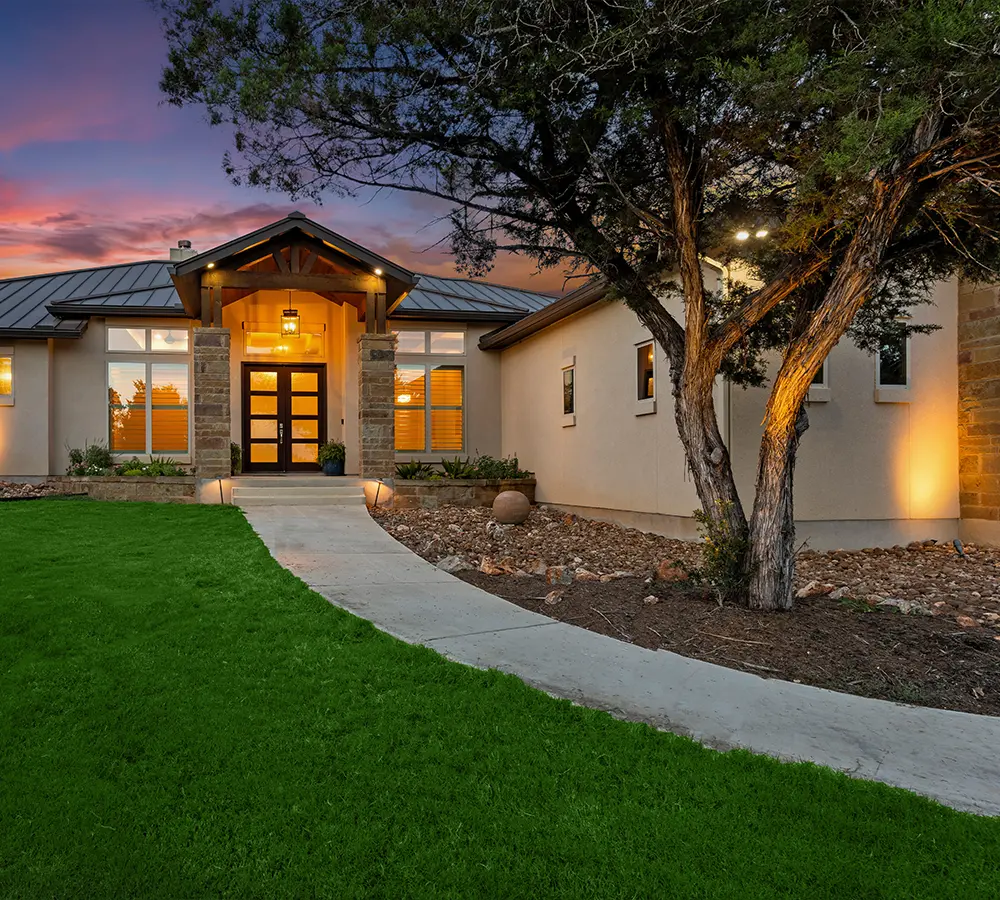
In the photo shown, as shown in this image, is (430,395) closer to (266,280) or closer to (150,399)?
(266,280)

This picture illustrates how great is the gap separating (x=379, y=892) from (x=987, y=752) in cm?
275

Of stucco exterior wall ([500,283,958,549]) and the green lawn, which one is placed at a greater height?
stucco exterior wall ([500,283,958,549])

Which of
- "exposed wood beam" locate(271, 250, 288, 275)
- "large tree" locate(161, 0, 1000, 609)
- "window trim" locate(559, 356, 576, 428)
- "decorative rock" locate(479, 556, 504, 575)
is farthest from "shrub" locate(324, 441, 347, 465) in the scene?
"large tree" locate(161, 0, 1000, 609)

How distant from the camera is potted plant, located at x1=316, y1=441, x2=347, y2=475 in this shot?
48.6ft

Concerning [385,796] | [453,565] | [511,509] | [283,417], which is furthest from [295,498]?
[385,796]

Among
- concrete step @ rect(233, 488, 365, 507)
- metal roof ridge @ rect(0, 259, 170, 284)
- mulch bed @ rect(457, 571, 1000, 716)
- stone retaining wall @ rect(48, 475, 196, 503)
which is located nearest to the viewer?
mulch bed @ rect(457, 571, 1000, 716)

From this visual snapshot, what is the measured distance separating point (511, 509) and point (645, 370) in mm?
2988

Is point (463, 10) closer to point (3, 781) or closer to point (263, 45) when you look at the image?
point (263, 45)

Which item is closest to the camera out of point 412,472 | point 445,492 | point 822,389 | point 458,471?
point 822,389

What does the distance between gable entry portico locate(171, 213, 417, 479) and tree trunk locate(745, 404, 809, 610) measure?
830 cm

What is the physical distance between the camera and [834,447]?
9.48 metres

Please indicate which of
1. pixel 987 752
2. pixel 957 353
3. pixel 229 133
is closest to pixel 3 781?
pixel 987 752

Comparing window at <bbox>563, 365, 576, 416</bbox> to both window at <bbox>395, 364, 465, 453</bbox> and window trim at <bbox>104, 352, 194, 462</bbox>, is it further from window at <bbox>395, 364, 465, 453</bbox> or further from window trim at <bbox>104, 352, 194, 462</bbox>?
window trim at <bbox>104, 352, 194, 462</bbox>

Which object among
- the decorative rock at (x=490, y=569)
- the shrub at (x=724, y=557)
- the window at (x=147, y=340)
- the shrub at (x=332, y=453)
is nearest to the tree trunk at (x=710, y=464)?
the shrub at (x=724, y=557)
